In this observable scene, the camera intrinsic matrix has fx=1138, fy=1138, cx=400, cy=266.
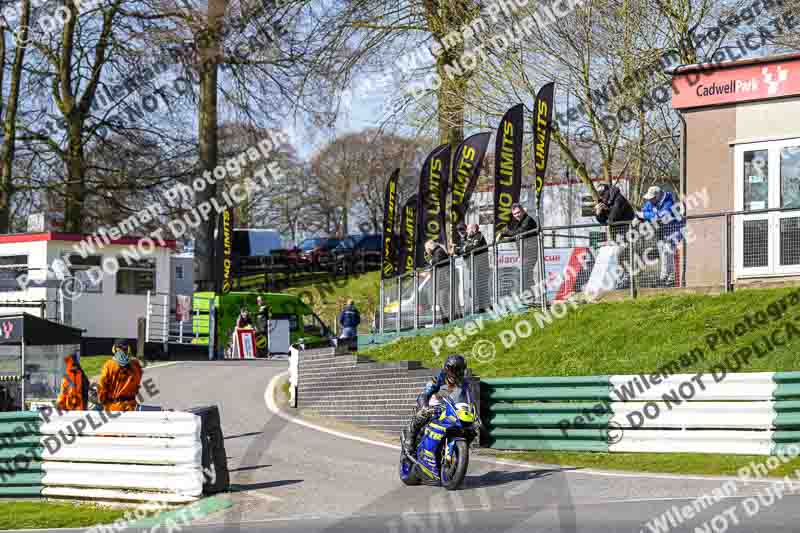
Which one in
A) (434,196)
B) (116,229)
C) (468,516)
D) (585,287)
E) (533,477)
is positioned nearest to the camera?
(468,516)

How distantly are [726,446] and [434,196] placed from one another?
514 inches

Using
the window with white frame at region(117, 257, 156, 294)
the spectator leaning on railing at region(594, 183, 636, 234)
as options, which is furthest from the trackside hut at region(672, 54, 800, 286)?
the window with white frame at region(117, 257, 156, 294)

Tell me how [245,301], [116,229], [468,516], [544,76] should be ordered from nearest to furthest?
[468,516], [544,76], [245,301], [116,229]

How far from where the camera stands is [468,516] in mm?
10445

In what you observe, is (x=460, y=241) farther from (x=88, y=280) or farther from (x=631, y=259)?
(x=88, y=280)

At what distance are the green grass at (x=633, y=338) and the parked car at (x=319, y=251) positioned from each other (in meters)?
35.2

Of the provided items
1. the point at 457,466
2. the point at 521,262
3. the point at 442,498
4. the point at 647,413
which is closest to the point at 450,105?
the point at 521,262

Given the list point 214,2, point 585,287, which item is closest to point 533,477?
point 585,287

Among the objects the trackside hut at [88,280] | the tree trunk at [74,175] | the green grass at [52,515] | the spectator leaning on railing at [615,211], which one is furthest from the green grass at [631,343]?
the tree trunk at [74,175]

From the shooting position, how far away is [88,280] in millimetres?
35594

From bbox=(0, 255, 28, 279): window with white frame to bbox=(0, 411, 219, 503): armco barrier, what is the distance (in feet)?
71.7

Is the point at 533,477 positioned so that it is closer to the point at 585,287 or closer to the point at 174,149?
the point at 585,287

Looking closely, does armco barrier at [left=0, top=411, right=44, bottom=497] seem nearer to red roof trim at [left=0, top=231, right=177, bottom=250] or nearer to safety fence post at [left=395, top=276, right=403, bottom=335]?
safety fence post at [left=395, top=276, right=403, bottom=335]

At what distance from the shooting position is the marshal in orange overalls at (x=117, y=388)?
14.6 metres
